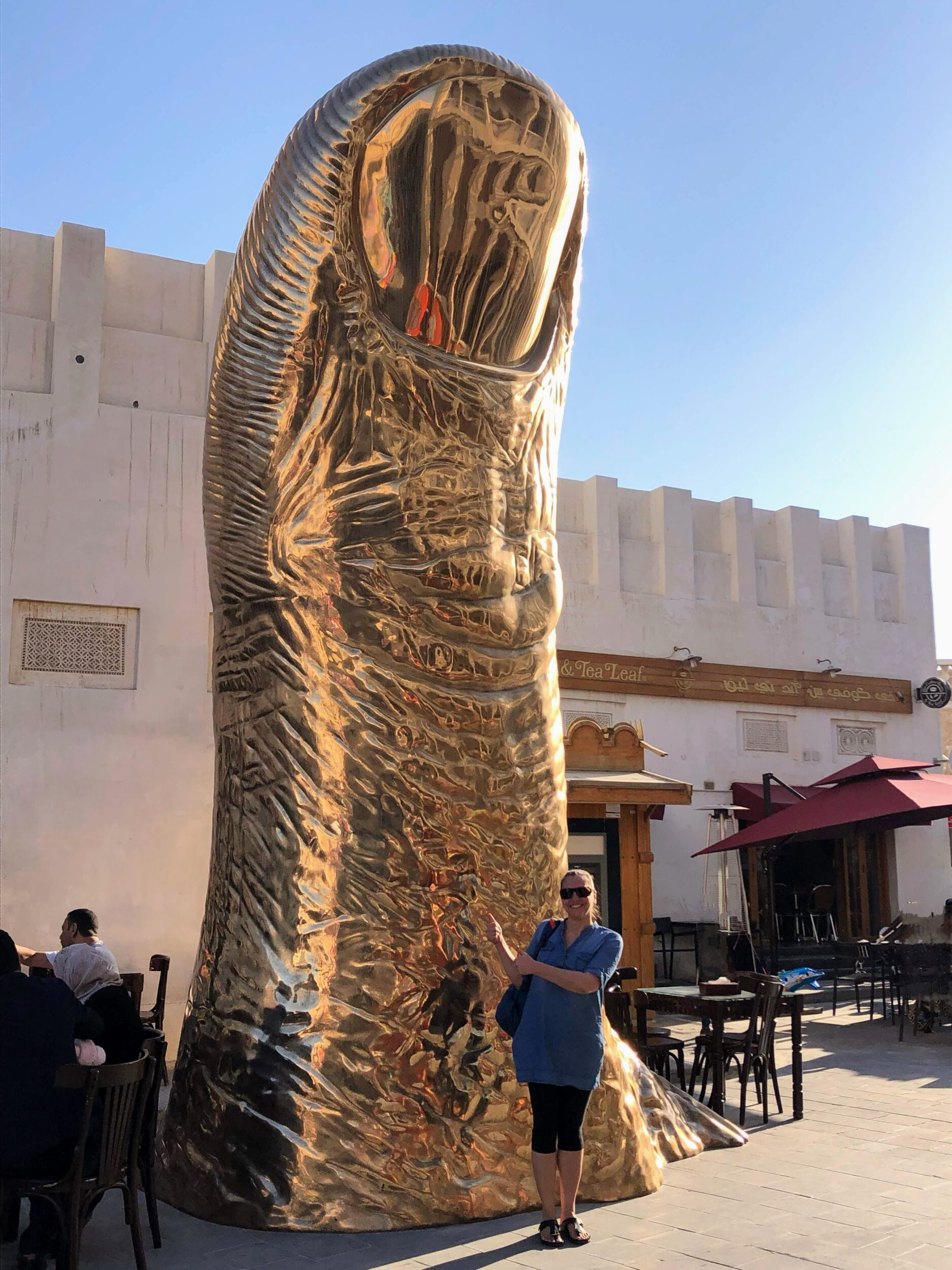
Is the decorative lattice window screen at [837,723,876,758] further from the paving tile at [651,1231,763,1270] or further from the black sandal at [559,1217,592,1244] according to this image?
the black sandal at [559,1217,592,1244]

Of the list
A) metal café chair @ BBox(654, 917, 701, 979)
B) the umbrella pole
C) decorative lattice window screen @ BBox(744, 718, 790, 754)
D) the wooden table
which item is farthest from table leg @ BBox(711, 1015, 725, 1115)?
decorative lattice window screen @ BBox(744, 718, 790, 754)

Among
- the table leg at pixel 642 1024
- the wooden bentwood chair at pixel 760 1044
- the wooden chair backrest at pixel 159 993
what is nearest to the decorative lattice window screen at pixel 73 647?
the wooden chair backrest at pixel 159 993

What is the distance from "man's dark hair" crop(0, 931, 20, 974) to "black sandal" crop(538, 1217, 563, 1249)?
1823mm

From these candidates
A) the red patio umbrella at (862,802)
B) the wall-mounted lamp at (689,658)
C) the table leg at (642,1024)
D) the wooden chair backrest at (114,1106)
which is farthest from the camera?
the wall-mounted lamp at (689,658)

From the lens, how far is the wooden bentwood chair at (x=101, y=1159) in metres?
3.20

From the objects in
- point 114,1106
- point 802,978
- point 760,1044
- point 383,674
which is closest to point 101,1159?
point 114,1106

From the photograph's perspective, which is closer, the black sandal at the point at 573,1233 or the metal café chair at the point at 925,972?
the black sandal at the point at 573,1233

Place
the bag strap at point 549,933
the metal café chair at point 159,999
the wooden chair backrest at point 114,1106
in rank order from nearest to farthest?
1. the wooden chair backrest at point 114,1106
2. the bag strap at point 549,933
3. the metal café chair at point 159,999

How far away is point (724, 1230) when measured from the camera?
3.74 meters

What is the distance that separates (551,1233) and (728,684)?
11.2 meters

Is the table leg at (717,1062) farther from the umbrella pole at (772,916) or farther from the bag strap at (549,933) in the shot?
the umbrella pole at (772,916)

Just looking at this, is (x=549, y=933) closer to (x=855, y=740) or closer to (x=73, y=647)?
(x=73, y=647)

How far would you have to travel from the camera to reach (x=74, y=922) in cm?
457

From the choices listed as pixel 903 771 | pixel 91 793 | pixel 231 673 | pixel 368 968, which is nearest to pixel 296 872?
pixel 368 968
